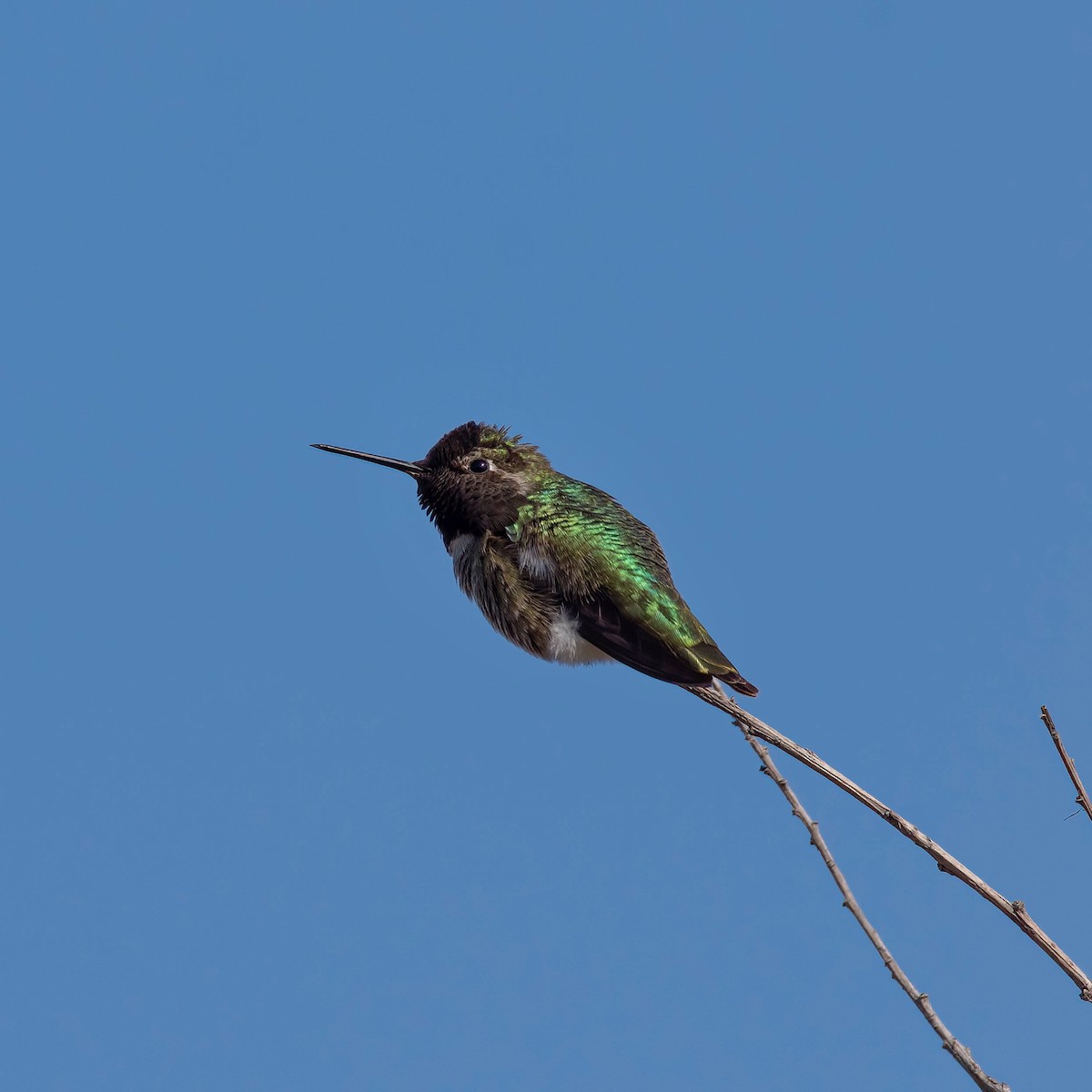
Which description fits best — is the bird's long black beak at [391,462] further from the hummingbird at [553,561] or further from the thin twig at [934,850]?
the thin twig at [934,850]

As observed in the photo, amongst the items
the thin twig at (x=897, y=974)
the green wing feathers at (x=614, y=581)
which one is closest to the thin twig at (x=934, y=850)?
the thin twig at (x=897, y=974)

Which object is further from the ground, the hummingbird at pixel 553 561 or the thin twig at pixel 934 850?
the hummingbird at pixel 553 561

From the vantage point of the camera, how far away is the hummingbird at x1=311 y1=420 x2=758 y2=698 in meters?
6.40

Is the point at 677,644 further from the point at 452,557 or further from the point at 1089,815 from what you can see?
the point at 1089,815

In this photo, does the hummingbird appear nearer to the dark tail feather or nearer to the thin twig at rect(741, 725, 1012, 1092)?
the dark tail feather

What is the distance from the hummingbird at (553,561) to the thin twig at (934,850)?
1.53 meters

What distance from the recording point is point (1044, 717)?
3492mm

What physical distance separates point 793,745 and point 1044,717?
106cm

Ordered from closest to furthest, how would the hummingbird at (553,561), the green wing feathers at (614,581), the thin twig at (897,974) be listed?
the thin twig at (897,974) < the green wing feathers at (614,581) < the hummingbird at (553,561)

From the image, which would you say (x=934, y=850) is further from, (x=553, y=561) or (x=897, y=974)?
(x=553, y=561)

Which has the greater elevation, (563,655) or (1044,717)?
(563,655)

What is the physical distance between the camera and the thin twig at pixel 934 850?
127 inches

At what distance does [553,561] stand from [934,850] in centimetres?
333

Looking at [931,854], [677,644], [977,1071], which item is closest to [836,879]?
[931,854]
